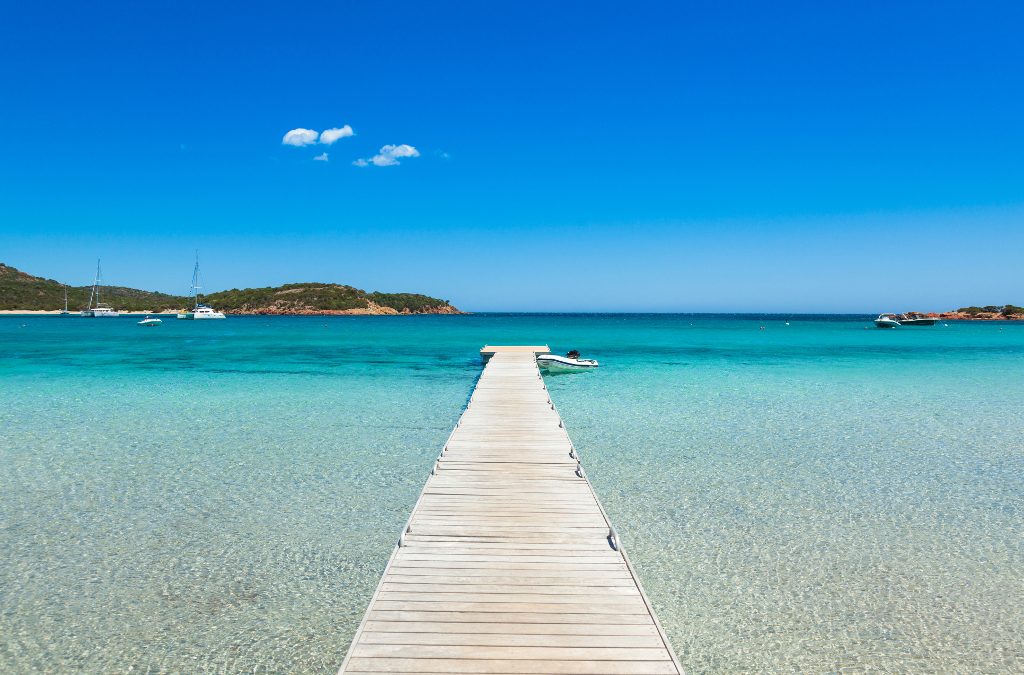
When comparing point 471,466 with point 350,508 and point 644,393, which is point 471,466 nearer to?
point 350,508

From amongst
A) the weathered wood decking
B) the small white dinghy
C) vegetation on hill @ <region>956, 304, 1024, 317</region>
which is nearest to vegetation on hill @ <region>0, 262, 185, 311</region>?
the small white dinghy

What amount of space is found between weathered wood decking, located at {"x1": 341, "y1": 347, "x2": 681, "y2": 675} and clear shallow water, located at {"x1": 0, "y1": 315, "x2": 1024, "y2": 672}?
830 millimetres

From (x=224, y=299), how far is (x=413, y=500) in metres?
181

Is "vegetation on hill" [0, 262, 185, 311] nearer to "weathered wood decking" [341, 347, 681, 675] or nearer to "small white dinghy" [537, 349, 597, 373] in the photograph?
"small white dinghy" [537, 349, 597, 373]

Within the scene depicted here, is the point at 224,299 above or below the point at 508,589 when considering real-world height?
above

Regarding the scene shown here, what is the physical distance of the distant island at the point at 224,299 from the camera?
142750 mm

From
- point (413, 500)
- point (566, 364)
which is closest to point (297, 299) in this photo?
point (566, 364)

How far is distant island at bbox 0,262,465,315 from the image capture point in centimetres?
14275

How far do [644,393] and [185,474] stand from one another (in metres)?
14.2

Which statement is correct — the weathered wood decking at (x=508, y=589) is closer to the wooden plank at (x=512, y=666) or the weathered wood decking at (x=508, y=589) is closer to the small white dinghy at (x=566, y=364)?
the wooden plank at (x=512, y=666)

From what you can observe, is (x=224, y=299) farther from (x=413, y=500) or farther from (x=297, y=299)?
(x=413, y=500)

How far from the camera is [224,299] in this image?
6683 inches

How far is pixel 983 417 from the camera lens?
15.9 m

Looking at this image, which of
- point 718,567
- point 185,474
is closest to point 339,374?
point 185,474
